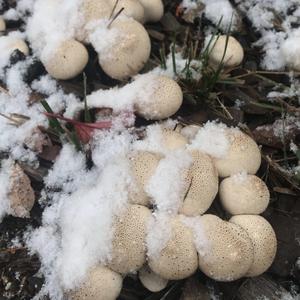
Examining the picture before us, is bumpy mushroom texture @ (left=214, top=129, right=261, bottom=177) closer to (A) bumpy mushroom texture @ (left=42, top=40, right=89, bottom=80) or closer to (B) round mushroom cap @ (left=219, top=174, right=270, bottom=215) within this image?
(B) round mushroom cap @ (left=219, top=174, right=270, bottom=215)

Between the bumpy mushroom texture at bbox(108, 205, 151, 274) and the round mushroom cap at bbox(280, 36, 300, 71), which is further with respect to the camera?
the round mushroom cap at bbox(280, 36, 300, 71)

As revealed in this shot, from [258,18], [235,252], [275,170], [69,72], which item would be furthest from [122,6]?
[235,252]

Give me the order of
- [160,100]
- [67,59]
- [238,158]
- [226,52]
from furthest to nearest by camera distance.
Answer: [226,52], [67,59], [160,100], [238,158]

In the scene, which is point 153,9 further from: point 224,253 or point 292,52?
point 224,253

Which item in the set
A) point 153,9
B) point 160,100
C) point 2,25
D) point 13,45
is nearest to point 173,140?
point 160,100

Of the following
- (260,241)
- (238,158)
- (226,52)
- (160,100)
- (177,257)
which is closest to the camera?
(177,257)

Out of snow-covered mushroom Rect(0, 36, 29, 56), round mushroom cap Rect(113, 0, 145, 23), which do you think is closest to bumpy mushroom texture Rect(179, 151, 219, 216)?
round mushroom cap Rect(113, 0, 145, 23)

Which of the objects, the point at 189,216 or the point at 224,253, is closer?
the point at 224,253
